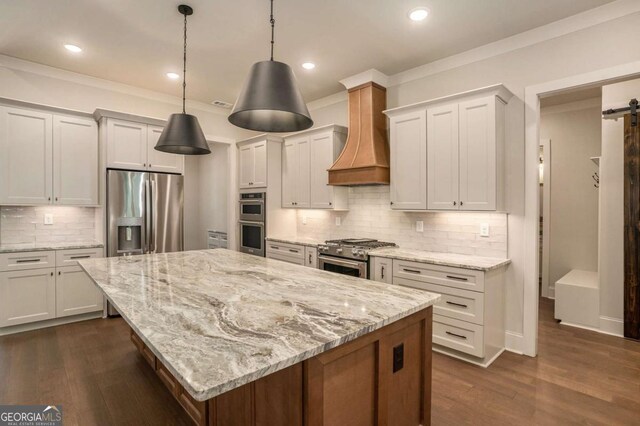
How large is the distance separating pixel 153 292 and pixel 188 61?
115 inches

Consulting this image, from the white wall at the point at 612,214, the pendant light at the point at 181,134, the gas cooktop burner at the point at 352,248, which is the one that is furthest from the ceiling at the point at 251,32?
the gas cooktop burner at the point at 352,248

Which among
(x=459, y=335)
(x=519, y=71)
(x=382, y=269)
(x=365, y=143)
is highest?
(x=519, y=71)

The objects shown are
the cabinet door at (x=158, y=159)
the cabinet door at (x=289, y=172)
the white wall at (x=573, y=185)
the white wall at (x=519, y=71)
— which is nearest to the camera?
the white wall at (x=519, y=71)

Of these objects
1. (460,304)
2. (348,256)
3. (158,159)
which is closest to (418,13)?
(348,256)

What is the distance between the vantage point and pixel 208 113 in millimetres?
5262

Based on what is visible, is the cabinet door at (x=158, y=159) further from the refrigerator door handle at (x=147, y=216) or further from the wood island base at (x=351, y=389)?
the wood island base at (x=351, y=389)

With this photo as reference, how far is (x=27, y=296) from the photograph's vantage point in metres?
3.62

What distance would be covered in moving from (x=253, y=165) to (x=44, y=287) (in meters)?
2.95

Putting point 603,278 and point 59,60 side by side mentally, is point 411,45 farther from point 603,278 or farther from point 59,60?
point 59,60

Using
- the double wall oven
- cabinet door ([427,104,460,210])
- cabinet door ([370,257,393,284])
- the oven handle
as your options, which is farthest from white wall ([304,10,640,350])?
the double wall oven

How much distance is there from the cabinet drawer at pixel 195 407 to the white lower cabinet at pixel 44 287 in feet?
7.74

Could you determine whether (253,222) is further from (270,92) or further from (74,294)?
(270,92)

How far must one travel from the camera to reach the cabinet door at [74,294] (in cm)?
381

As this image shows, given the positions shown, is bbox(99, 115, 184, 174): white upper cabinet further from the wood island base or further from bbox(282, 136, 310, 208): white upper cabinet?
the wood island base
